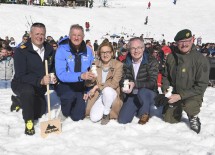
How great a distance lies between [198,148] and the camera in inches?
163

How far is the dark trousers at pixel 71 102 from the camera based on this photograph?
5156 mm

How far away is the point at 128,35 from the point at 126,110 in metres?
26.5

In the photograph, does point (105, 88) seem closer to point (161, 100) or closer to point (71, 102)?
point (71, 102)

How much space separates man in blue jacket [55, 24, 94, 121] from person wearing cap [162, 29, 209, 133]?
1.37 m

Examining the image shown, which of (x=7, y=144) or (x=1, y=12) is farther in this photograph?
(x=1, y=12)

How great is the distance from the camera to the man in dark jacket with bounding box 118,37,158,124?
16.8ft

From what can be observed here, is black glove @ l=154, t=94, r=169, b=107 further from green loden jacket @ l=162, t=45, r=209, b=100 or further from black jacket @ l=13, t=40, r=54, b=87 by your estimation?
black jacket @ l=13, t=40, r=54, b=87

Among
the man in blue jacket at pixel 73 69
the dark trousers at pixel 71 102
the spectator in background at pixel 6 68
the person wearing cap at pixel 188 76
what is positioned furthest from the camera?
the spectator in background at pixel 6 68

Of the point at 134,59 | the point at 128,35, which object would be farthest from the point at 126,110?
the point at 128,35

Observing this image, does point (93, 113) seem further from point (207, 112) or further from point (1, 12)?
point (1, 12)

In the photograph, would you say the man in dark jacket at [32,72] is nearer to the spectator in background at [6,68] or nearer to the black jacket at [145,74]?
the black jacket at [145,74]

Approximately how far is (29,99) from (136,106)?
1.76m

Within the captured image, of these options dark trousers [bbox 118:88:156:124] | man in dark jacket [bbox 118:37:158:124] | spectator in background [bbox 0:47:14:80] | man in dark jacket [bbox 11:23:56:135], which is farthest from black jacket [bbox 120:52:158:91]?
spectator in background [bbox 0:47:14:80]

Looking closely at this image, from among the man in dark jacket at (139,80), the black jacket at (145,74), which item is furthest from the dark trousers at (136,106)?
the black jacket at (145,74)
